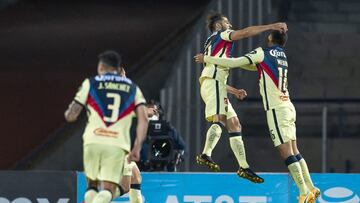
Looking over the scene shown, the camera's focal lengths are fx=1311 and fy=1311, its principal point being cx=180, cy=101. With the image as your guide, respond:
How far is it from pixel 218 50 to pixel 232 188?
212 centimetres

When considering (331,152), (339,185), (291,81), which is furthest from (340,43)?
(339,185)

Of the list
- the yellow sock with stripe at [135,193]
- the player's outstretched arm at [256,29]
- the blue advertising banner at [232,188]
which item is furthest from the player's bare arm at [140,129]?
the blue advertising banner at [232,188]

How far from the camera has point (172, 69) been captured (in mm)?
24250

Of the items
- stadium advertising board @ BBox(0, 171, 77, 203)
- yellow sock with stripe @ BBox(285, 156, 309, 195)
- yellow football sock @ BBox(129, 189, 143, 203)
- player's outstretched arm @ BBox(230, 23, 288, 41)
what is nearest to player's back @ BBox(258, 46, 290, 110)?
player's outstretched arm @ BBox(230, 23, 288, 41)

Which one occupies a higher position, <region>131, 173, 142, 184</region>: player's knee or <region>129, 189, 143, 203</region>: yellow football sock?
<region>131, 173, 142, 184</region>: player's knee

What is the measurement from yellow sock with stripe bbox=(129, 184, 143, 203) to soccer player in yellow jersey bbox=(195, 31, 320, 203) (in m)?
1.89

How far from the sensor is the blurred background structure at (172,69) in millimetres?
23203

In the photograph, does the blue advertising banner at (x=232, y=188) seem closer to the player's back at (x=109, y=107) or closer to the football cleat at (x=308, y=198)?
the football cleat at (x=308, y=198)

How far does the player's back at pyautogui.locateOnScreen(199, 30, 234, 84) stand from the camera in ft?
54.2

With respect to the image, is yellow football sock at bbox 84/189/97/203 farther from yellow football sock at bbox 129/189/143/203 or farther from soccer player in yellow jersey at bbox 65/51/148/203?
yellow football sock at bbox 129/189/143/203

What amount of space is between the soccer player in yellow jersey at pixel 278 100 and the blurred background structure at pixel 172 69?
235 inches

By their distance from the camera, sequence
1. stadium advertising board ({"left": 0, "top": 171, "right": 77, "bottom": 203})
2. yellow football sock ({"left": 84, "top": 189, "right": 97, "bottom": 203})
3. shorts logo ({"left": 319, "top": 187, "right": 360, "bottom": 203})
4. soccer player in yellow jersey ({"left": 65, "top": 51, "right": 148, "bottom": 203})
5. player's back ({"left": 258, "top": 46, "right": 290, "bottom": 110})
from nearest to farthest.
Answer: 1. soccer player in yellow jersey ({"left": 65, "top": 51, "right": 148, "bottom": 203})
2. yellow football sock ({"left": 84, "top": 189, "right": 97, "bottom": 203})
3. player's back ({"left": 258, "top": 46, "right": 290, "bottom": 110})
4. shorts logo ({"left": 319, "top": 187, "right": 360, "bottom": 203})
5. stadium advertising board ({"left": 0, "top": 171, "right": 77, "bottom": 203})

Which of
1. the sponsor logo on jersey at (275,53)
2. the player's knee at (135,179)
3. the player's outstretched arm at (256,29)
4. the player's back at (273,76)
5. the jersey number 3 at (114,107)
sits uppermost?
the player's outstretched arm at (256,29)

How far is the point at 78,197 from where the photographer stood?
1775cm
